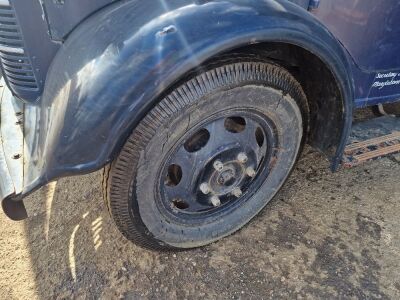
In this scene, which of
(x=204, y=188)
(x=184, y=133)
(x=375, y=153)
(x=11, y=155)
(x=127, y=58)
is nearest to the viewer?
(x=127, y=58)

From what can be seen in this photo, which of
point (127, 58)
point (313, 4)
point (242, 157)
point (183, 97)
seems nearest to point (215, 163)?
→ point (242, 157)

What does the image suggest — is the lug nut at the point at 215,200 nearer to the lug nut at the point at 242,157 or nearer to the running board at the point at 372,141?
the lug nut at the point at 242,157

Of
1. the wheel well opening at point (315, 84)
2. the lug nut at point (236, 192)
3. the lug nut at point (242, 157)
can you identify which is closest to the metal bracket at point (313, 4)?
the wheel well opening at point (315, 84)

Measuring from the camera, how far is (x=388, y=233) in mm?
2248

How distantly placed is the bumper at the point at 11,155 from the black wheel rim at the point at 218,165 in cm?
61

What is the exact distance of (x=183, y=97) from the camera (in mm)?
1557

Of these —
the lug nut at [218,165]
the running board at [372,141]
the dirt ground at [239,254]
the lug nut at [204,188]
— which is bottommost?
the dirt ground at [239,254]

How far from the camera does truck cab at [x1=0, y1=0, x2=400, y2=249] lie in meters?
1.45

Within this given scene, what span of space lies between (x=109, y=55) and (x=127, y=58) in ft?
0.25

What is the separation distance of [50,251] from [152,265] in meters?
0.57

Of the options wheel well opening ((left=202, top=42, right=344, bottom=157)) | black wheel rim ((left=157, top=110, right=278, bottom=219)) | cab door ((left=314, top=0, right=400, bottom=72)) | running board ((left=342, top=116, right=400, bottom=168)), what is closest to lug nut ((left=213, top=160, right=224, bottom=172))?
black wheel rim ((left=157, top=110, right=278, bottom=219))

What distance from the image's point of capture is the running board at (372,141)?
2.23 m

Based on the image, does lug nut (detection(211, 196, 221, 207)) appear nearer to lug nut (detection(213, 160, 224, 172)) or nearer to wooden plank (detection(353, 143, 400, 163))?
lug nut (detection(213, 160, 224, 172))

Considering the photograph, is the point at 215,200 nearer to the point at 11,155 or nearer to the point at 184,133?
the point at 184,133
